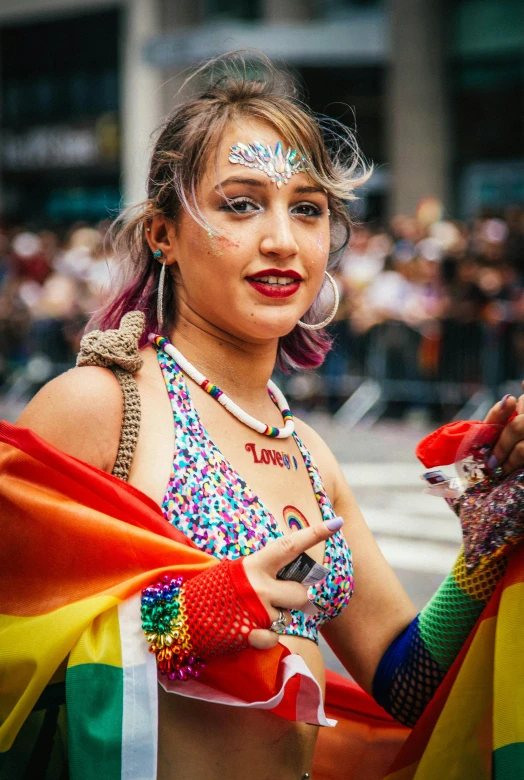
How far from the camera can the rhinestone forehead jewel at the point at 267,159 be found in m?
2.49

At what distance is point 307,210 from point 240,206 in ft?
0.60

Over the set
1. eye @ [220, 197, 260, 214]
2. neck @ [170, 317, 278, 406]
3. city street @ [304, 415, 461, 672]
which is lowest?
city street @ [304, 415, 461, 672]

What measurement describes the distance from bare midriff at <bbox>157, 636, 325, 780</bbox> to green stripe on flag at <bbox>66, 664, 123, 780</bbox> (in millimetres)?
159

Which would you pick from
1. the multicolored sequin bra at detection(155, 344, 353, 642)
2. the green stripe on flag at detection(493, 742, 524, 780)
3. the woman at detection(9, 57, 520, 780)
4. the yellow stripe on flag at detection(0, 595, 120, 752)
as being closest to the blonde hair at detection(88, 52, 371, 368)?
the woman at detection(9, 57, 520, 780)

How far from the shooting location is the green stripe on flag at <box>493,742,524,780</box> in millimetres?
2170

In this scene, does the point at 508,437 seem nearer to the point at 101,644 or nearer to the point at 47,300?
the point at 101,644

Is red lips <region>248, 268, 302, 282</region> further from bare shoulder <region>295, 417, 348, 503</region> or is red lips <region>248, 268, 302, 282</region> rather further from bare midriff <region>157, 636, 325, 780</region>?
bare midriff <region>157, 636, 325, 780</region>

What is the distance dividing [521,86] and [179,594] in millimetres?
17429

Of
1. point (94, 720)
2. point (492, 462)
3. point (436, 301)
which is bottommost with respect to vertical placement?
point (94, 720)

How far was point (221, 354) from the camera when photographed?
261cm

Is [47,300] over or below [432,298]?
over

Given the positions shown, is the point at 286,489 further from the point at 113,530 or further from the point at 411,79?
the point at 411,79

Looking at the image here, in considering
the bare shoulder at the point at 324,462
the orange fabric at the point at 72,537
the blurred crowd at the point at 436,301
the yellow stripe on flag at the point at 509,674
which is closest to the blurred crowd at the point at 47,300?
the blurred crowd at the point at 436,301

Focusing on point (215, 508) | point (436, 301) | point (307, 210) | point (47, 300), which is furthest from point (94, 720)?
point (47, 300)
